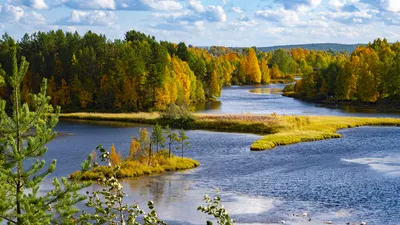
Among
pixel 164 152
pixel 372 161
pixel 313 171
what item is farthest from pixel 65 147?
pixel 372 161

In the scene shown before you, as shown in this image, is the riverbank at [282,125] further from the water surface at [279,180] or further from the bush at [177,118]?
the water surface at [279,180]

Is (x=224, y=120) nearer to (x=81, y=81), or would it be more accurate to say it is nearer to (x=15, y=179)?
(x=81, y=81)

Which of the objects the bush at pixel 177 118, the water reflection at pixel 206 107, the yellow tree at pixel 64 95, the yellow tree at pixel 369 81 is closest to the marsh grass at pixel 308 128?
the bush at pixel 177 118

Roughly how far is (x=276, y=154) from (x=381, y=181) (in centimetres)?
1405

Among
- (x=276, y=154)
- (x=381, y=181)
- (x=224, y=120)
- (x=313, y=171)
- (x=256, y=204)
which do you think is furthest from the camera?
(x=224, y=120)

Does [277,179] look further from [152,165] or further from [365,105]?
[365,105]

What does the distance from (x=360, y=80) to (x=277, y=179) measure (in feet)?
247

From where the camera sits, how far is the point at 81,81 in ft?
356

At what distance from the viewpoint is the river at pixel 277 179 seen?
33.1 metres

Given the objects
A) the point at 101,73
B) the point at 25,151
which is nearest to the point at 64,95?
the point at 101,73

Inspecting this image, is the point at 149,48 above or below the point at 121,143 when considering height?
above

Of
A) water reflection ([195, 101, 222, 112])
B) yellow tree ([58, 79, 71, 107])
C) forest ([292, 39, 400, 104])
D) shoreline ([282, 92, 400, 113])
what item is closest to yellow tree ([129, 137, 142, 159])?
water reflection ([195, 101, 222, 112])

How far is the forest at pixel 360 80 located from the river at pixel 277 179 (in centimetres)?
4432

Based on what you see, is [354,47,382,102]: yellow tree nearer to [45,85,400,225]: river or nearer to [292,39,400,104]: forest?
[292,39,400,104]: forest
